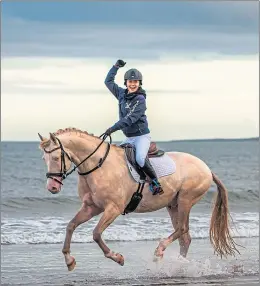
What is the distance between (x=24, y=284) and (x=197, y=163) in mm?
3098

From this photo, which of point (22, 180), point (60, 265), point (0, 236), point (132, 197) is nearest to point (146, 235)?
point (0, 236)

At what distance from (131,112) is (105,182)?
3.25 feet

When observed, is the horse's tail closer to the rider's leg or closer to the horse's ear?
the rider's leg

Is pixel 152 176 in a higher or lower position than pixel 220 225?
higher

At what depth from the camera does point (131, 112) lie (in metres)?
10.5

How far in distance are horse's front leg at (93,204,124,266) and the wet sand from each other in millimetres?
442

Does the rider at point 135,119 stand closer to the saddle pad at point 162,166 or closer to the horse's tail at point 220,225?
the saddle pad at point 162,166

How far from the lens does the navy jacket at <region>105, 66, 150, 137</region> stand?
34.4ft

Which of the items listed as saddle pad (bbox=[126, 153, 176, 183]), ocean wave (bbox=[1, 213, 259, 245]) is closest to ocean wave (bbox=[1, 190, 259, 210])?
ocean wave (bbox=[1, 213, 259, 245])

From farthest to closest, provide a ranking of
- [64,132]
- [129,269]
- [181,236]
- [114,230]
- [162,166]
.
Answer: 1. [114,230]
2. [129,269]
3. [181,236]
4. [162,166]
5. [64,132]

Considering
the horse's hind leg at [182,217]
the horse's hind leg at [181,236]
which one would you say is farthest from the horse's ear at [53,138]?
the horse's hind leg at [181,236]

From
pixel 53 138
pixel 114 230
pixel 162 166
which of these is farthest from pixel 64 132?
pixel 114 230

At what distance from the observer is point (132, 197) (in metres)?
10.9

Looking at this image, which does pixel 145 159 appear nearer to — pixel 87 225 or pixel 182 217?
pixel 182 217
